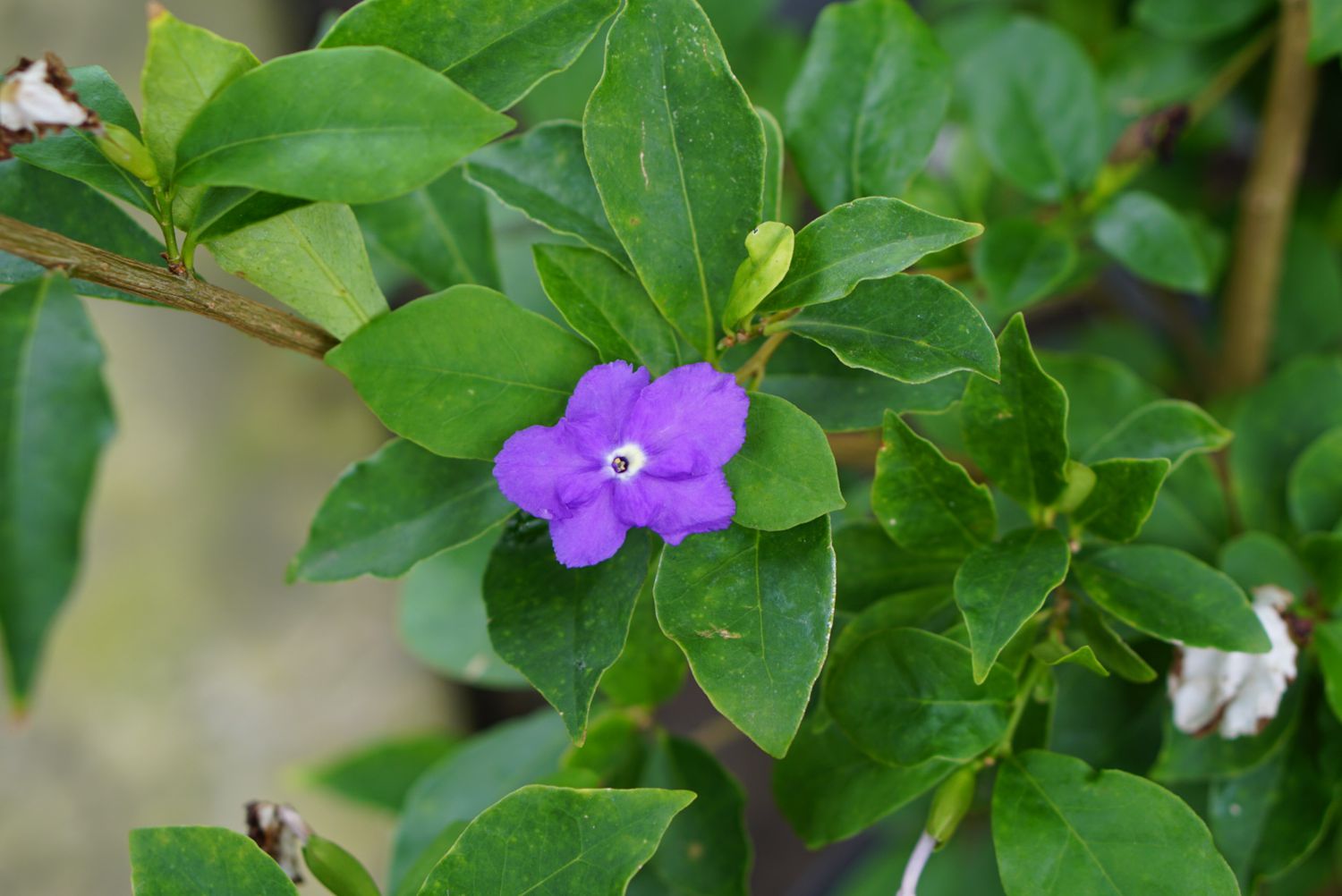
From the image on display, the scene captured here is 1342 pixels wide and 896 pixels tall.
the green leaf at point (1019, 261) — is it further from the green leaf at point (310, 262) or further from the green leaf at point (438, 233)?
the green leaf at point (310, 262)

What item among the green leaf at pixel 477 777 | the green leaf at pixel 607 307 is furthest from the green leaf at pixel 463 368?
the green leaf at pixel 477 777

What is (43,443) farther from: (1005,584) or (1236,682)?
(1236,682)

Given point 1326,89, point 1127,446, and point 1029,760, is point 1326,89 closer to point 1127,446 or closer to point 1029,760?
point 1127,446

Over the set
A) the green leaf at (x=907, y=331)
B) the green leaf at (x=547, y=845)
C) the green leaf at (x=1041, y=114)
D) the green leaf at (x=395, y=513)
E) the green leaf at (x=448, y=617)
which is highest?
the green leaf at (x=907, y=331)

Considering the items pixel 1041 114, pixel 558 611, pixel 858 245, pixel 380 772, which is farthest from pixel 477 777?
pixel 1041 114

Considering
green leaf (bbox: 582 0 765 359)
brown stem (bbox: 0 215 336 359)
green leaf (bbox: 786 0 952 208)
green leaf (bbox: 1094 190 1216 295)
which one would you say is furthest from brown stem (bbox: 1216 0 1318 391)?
brown stem (bbox: 0 215 336 359)

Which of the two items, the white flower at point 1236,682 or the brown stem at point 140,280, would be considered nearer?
the brown stem at point 140,280
